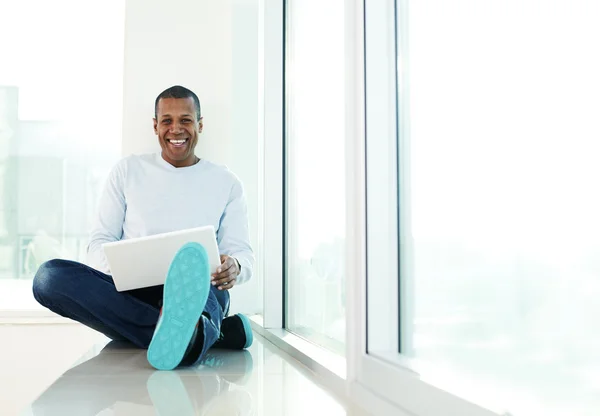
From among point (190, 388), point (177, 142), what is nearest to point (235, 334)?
point (190, 388)

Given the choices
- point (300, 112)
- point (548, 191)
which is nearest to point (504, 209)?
point (548, 191)

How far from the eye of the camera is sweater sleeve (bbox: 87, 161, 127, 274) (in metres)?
2.34

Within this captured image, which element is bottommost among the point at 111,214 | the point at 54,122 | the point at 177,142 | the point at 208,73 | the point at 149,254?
the point at 149,254

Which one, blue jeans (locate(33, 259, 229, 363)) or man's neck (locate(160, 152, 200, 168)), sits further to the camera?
man's neck (locate(160, 152, 200, 168))

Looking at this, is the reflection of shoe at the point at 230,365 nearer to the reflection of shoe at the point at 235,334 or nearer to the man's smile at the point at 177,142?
the reflection of shoe at the point at 235,334

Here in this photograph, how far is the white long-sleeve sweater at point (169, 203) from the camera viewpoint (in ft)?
7.81

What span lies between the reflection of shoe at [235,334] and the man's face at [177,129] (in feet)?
2.16

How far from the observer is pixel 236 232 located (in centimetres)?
238

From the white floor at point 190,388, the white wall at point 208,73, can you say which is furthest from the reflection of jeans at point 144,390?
the white wall at point 208,73

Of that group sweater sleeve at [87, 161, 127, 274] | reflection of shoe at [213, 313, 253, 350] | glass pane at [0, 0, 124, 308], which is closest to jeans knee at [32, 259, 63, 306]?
sweater sleeve at [87, 161, 127, 274]

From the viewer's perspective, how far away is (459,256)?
1039 millimetres

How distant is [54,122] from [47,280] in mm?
1578

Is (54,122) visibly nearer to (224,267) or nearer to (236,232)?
(236,232)

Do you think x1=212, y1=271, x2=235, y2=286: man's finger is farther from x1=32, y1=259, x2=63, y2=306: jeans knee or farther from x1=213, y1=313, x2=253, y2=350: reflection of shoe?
x1=32, y1=259, x2=63, y2=306: jeans knee
